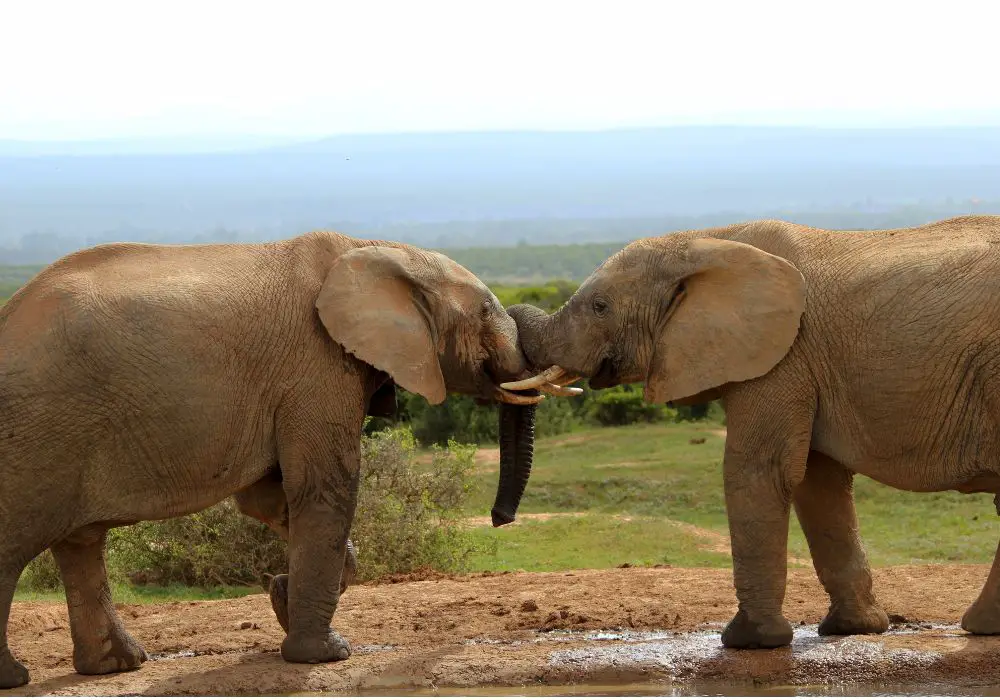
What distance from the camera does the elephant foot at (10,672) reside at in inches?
368

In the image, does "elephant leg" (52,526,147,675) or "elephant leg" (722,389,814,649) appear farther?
"elephant leg" (52,526,147,675)

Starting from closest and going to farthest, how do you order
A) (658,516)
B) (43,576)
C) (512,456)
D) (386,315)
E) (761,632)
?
(761,632) < (386,315) < (512,456) < (43,576) < (658,516)

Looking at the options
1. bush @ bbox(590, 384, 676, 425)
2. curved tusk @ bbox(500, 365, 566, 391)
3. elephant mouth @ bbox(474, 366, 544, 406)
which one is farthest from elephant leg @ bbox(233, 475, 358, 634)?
bush @ bbox(590, 384, 676, 425)

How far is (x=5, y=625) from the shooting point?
9.17 metres

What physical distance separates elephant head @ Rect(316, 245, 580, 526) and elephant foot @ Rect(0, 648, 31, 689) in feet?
9.57

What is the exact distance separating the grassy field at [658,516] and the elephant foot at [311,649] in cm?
510

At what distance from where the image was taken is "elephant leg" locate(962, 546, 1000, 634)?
391 inches

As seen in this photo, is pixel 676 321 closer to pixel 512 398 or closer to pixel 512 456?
pixel 512 398

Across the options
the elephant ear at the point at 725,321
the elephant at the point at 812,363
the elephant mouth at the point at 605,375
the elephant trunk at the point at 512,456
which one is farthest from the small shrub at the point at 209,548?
the elephant ear at the point at 725,321

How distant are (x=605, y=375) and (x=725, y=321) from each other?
1034 mm

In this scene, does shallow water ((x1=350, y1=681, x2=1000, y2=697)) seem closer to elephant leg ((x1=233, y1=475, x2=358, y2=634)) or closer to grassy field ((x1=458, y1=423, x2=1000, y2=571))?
Result: elephant leg ((x1=233, y1=475, x2=358, y2=634))

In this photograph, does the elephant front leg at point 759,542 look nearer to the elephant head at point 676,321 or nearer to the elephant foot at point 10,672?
the elephant head at point 676,321

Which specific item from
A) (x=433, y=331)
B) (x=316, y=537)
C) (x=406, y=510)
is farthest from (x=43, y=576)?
(x=433, y=331)

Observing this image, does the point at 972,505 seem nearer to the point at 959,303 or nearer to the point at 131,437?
the point at 959,303
